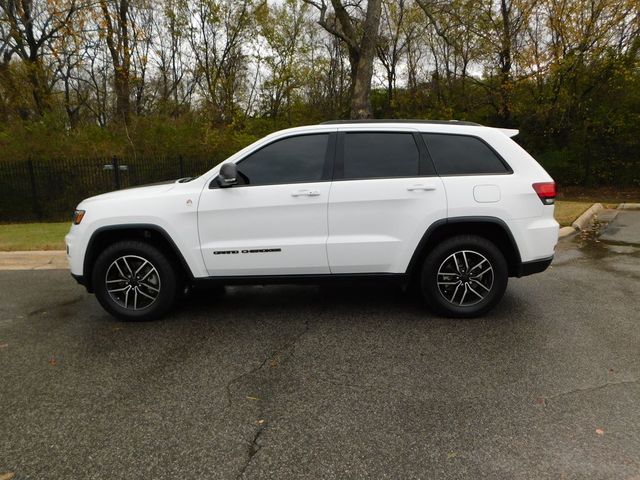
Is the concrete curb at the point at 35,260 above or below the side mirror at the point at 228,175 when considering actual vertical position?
below

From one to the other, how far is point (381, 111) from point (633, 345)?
22.9 meters

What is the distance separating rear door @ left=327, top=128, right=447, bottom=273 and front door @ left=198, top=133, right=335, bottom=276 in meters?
0.14

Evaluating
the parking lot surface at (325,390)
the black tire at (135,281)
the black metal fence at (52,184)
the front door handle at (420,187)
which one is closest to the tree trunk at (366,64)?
the black metal fence at (52,184)

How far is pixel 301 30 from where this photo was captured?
26.7 metres

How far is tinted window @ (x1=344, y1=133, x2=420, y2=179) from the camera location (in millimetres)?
4312

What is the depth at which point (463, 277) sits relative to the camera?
14.4ft

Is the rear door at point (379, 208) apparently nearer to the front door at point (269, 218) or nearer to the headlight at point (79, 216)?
the front door at point (269, 218)

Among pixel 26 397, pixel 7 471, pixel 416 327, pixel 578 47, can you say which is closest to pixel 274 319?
pixel 416 327

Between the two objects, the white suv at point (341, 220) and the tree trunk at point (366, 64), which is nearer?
the white suv at point (341, 220)

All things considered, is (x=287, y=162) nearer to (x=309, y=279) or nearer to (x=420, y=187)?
(x=309, y=279)

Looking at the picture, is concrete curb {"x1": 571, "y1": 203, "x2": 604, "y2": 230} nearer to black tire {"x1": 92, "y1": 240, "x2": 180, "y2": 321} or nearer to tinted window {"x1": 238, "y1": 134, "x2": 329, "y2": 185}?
tinted window {"x1": 238, "y1": 134, "x2": 329, "y2": 185}

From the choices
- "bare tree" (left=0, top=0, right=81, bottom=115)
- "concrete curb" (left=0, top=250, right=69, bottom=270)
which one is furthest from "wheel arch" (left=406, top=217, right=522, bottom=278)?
"bare tree" (left=0, top=0, right=81, bottom=115)

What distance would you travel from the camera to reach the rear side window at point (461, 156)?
433 centimetres

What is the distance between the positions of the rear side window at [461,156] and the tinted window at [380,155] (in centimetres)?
20
